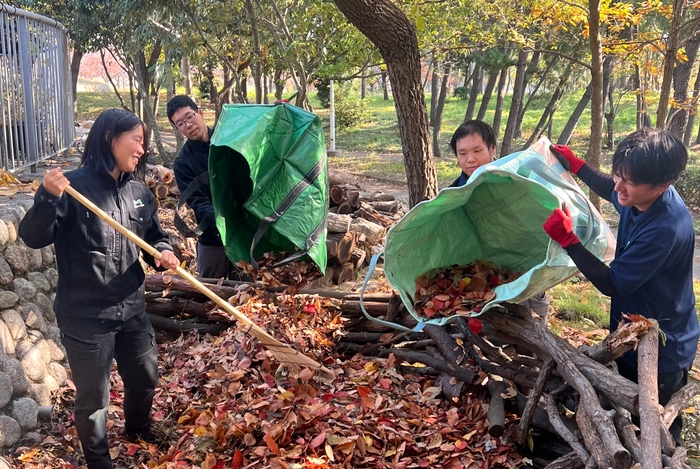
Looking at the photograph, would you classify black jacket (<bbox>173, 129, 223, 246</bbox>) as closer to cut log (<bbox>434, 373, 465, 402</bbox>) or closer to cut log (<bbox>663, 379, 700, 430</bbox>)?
cut log (<bbox>434, 373, 465, 402</bbox>)

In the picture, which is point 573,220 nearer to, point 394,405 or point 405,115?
point 394,405

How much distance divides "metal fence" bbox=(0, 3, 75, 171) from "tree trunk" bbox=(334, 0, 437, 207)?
356 centimetres

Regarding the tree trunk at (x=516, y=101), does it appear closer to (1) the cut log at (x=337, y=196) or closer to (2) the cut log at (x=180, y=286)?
(1) the cut log at (x=337, y=196)

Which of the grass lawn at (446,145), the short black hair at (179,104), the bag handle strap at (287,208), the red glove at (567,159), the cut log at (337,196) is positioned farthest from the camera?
the cut log at (337,196)

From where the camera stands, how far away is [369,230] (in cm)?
618

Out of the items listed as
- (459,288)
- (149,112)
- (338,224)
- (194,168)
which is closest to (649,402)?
(459,288)

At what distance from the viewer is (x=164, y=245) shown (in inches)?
112

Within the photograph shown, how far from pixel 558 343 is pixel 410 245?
836mm

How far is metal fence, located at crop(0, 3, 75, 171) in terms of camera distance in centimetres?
555

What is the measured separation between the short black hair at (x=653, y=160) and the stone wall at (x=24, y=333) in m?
3.24

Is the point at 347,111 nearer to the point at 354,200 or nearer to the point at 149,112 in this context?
the point at 149,112

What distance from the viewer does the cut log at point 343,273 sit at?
18.0ft

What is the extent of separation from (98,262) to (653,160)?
2.30m

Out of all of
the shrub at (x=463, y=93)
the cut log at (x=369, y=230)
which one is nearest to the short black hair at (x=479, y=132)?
the cut log at (x=369, y=230)
